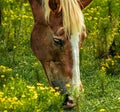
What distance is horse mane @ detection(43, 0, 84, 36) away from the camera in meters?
4.45

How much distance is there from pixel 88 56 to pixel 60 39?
199 cm

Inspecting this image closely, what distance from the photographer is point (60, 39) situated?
457 cm

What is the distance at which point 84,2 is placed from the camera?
5000 mm

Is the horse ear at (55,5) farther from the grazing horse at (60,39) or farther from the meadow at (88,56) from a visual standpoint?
the meadow at (88,56)

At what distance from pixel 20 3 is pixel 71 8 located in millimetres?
3089

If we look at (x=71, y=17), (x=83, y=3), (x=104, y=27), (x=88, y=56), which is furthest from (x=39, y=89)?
(x=88, y=56)

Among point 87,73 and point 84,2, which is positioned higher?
point 84,2

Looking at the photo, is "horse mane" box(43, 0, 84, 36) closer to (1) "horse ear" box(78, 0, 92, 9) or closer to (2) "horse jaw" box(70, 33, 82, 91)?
(2) "horse jaw" box(70, 33, 82, 91)

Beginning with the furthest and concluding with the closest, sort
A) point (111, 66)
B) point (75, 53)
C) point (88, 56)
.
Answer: point (88, 56)
point (111, 66)
point (75, 53)

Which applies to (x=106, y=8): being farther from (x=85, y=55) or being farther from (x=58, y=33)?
(x=58, y=33)

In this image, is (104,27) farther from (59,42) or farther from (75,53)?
(75,53)

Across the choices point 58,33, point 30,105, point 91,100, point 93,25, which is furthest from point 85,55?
point 30,105

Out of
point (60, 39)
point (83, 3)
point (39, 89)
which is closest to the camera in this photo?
point (39, 89)

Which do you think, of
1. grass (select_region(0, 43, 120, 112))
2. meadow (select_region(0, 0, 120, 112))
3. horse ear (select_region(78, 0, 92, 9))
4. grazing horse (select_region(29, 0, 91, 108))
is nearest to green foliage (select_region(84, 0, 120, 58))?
meadow (select_region(0, 0, 120, 112))
